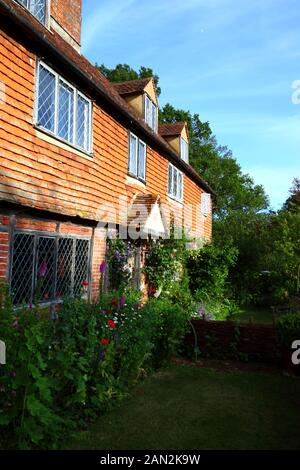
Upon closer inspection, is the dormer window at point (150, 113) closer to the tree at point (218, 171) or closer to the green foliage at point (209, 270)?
the green foliage at point (209, 270)

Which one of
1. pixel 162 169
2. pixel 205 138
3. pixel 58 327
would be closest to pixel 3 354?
pixel 58 327

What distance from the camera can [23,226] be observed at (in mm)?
7352

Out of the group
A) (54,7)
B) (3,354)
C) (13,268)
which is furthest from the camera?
(54,7)

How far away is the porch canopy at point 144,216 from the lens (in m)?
11.4

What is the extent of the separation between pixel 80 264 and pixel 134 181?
3.93 m

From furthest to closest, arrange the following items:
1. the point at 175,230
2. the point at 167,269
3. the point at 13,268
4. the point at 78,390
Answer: the point at 175,230, the point at 167,269, the point at 13,268, the point at 78,390

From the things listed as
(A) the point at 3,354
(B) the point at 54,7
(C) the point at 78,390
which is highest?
(B) the point at 54,7

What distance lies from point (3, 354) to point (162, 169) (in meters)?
11.9

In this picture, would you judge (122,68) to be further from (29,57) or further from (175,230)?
(29,57)

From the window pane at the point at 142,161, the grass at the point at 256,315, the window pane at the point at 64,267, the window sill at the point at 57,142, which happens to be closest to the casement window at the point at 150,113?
the window pane at the point at 142,161

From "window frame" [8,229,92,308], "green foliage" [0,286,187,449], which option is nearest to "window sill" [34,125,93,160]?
"window frame" [8,229,92,308]

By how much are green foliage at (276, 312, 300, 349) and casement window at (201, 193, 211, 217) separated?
14.4 metres

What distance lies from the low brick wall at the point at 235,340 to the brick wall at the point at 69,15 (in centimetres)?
931

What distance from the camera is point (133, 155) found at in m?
12.5
